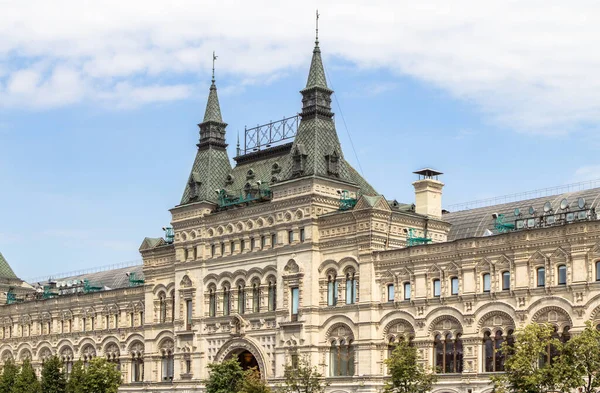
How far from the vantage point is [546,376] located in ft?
246

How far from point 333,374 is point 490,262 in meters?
19.3

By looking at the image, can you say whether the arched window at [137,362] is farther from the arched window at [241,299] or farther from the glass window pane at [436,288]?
the glass window pane at [436,288]

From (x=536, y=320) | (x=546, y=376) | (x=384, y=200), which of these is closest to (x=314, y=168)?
(x=384, y=200)

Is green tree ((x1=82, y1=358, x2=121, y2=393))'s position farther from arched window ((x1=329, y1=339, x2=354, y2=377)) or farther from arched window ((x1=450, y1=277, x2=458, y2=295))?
arched window ((x1=450, y1=277, x2=458, y2=295))

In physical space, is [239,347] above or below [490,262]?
below

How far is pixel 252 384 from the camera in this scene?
319 ft

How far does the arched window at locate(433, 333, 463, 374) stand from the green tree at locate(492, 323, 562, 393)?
12043 millimetres

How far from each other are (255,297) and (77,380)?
78.8ft

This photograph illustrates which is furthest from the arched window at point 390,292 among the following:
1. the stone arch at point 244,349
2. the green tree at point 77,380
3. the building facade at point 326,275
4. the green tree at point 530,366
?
the green tree at point 77,380

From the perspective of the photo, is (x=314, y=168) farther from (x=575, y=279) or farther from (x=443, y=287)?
(x=575, y=279)

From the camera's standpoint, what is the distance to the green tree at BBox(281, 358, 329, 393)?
309 feet

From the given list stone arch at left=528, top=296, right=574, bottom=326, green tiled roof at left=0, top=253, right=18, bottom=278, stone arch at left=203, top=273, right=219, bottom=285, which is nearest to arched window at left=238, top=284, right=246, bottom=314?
stone arch at left=203, top=273, right=219, bottom=285

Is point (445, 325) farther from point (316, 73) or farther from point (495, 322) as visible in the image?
point (316, 73)

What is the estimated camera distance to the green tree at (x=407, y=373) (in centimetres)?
8600
